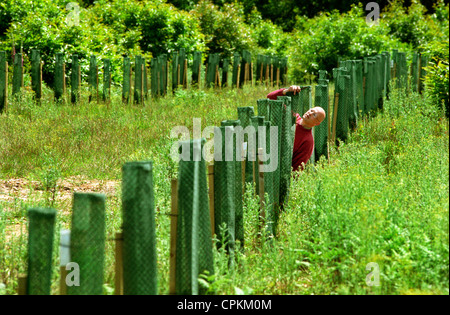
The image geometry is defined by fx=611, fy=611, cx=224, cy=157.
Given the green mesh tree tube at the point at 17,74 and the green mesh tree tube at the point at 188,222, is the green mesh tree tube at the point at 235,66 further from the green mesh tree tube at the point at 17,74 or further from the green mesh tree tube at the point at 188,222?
the green mesh tree tube at the point at 188,222

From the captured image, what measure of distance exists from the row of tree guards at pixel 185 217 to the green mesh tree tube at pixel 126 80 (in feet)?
18.9

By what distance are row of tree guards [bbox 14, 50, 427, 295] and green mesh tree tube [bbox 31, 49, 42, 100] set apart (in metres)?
5.76

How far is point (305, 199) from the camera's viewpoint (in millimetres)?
5000

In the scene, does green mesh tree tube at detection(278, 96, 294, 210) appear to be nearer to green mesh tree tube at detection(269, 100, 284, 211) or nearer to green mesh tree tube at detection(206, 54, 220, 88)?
green mesh tree tube at detection(269, 100, 284, 211)

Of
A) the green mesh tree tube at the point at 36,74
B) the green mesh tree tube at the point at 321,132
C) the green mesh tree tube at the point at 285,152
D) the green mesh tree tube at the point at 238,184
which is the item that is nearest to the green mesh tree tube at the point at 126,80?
the green mesh tree tube at the point at 36,74

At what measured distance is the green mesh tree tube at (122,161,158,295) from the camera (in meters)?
2.98

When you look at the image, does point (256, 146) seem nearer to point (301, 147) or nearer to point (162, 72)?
point (301, 147)

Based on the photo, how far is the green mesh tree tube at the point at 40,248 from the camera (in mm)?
2846

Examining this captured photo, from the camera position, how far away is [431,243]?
382 cm

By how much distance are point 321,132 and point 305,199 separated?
2060 mm

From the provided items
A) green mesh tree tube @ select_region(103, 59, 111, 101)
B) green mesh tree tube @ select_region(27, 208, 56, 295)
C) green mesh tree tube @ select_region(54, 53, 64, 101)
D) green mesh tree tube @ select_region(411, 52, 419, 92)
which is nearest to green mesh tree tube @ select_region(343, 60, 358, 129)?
green mesh tree tube @ select_region(411, 52, 419, 92)
